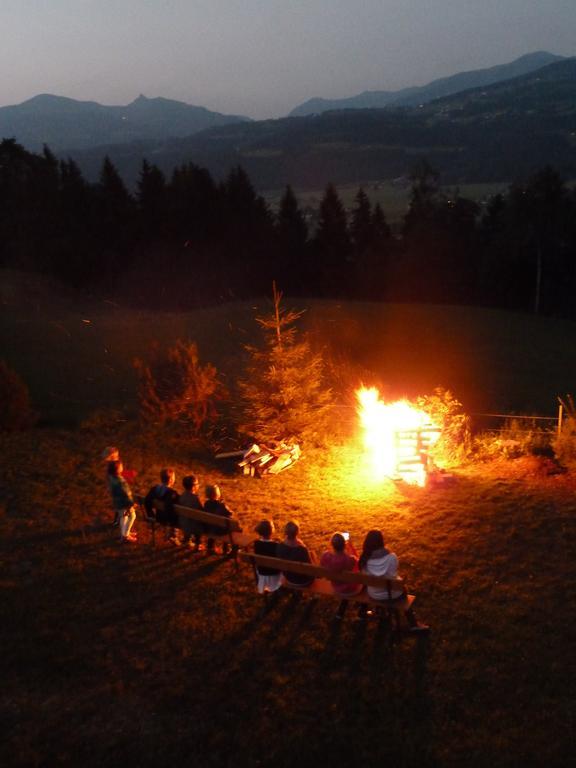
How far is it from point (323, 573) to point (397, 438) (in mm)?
4729

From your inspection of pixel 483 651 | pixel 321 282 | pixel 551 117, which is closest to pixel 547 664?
pixel 483 651

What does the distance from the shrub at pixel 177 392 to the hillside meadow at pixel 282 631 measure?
5.51 ft

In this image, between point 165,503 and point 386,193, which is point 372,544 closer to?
point 165,503

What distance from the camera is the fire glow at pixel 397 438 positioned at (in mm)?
11094

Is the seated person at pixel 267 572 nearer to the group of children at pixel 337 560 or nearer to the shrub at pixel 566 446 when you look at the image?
the group of children at pixel 337 560

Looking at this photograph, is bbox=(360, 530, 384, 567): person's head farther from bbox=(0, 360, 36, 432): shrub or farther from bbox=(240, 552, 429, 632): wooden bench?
bbox=(0, 360, 36, 432): shrub

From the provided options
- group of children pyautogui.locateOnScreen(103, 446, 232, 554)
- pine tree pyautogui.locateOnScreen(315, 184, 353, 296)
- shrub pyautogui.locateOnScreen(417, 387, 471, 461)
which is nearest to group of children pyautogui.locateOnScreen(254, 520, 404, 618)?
group of children pyautogui.locateOnScreen(103, 446, 232, 554)

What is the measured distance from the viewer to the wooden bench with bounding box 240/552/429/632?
6602 millimetres

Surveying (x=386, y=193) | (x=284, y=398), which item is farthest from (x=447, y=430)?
(x=386, y=193)

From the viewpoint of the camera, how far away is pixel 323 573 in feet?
22.4

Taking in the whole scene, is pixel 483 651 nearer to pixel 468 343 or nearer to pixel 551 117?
pixel 468 343

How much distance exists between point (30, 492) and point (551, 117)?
223855 millimetres

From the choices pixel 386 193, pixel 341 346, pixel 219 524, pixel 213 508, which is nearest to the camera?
pixel 219 524

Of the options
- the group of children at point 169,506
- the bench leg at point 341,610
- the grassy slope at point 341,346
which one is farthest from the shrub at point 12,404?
the bench leg at point 341,610
